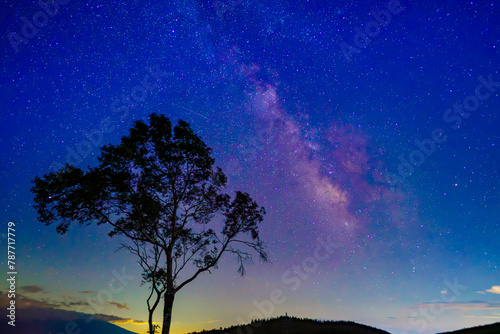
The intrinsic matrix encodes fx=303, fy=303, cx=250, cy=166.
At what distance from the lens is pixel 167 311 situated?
20984 mm

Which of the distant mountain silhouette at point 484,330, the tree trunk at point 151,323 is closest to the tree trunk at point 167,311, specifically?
the tree trunk at point 151,323

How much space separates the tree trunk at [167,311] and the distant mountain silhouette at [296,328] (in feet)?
22.3

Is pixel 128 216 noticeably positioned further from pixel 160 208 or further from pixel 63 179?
pixel 63 179

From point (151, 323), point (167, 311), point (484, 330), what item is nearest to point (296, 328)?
point (167, 311)

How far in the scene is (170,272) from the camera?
2227 centimetres

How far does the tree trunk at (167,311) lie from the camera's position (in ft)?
65.8

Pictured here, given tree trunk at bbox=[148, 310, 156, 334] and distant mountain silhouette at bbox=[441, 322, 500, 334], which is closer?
distant mountain silhouette at bbox=[441, 322, 500, 334]

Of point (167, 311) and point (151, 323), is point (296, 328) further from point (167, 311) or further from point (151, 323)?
point (151, 323)

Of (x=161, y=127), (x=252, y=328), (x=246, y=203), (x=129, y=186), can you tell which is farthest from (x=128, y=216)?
(x=252, y=328)

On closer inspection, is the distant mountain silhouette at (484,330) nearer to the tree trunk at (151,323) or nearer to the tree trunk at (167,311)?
the tree trunk at (167,311)

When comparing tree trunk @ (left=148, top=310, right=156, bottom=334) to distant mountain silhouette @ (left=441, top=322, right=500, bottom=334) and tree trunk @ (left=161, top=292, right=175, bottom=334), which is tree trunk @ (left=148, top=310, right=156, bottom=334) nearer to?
tree trunk @ (left=161, top=292, right=175, bottom=334)

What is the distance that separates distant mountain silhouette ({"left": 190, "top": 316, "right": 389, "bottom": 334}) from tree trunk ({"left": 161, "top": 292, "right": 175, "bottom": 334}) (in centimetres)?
678

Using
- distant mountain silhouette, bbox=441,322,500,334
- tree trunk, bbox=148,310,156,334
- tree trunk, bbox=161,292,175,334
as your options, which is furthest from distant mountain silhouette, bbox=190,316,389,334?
tree trunk, bbox=161,292,175,334

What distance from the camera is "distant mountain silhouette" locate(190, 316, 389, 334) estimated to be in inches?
981
